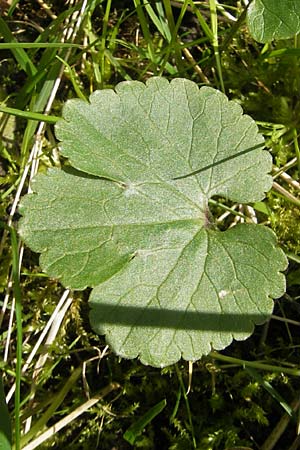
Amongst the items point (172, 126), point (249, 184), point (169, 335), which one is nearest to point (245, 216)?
point (249, 184)

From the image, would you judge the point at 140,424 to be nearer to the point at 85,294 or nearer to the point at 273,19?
the point at 85,294

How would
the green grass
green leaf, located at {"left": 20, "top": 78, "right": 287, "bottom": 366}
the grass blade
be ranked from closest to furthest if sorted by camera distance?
green leaf, located at {"left": 20, "top": 78, "right": 287, "bottom": 366} → the grass blade → the green grass

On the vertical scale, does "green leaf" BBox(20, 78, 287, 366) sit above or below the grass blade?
above

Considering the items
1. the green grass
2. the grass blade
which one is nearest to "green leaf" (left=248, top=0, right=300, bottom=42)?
the green grass

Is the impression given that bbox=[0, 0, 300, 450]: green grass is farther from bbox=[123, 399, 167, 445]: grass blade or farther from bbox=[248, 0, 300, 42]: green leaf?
bbox=[248, 0, 300, 42]: green leaf

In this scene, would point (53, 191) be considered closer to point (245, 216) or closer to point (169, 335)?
point (169, 335)

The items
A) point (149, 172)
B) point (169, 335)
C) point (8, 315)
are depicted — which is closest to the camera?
point (169, 335)

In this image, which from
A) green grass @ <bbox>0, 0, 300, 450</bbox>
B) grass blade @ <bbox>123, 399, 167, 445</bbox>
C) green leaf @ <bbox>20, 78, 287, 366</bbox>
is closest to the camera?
green leaf @ <bbox>20, 78, 287, 366</bbox>
